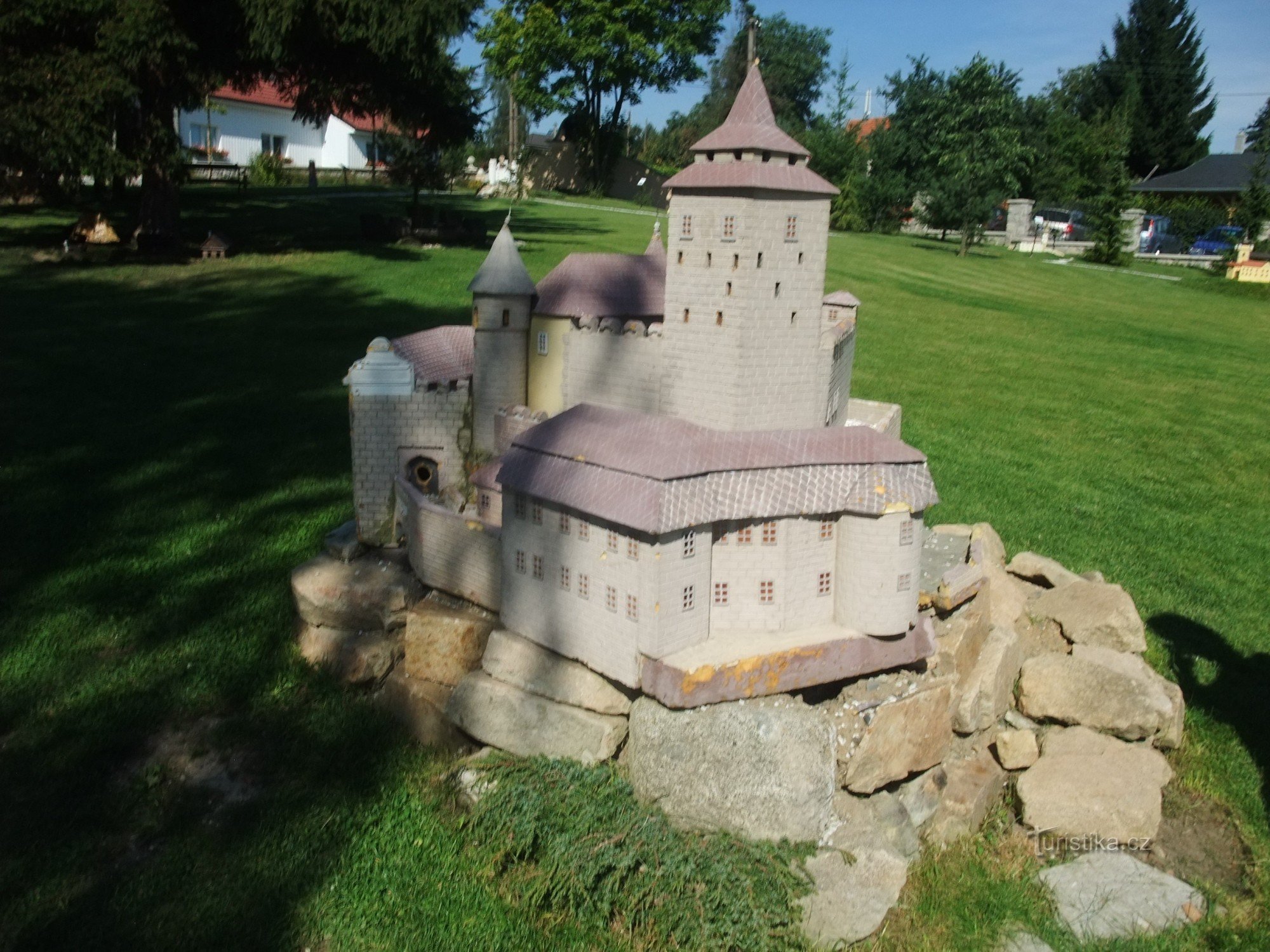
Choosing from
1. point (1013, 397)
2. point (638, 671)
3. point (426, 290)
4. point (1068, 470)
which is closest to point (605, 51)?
point (426, 290)

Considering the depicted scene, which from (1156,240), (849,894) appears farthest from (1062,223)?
(849,894)

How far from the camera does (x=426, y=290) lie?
26547mm

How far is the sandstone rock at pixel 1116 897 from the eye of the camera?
8.61 metres

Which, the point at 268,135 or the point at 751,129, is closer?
the point at 751,129

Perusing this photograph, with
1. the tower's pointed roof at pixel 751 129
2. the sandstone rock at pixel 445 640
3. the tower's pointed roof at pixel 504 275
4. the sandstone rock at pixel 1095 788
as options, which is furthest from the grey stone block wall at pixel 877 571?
the tower's pointed roof at pixel 504 275

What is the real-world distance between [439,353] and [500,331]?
996mm

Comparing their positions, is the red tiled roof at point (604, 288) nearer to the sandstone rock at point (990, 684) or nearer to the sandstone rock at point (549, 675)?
the sandstone rock at point (549, 675)

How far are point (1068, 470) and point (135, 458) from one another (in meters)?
15.5

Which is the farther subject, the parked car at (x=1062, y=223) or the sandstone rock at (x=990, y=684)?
the parked car at (x=1062, y=223)

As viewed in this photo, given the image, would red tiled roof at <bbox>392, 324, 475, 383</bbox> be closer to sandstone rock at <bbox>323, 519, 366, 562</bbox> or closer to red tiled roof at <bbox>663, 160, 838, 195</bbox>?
sandstone rock at <bbox>323, 519, 366, 562</bbox>

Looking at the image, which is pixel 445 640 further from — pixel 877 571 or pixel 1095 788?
pixel 1095 788

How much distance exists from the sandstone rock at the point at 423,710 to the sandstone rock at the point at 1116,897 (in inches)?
214

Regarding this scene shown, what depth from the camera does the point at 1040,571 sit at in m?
13.2

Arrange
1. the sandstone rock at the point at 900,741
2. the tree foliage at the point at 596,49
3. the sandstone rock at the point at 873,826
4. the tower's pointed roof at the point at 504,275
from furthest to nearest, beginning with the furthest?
the tree foliage at the point at 596,49
the tower's pointed roof at the point at 504,275
the sandstone rock at the point at 900,741
the sandstone rock at the point at 873,826
